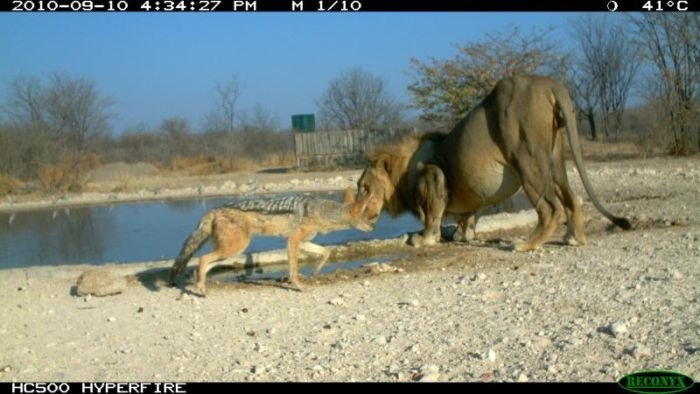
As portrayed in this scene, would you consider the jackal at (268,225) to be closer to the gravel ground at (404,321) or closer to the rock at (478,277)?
the gravel ground at (404,321)

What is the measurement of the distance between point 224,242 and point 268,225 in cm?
65

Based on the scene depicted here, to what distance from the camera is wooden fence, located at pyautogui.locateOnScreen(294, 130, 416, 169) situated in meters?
39.8

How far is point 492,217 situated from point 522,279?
5.01m

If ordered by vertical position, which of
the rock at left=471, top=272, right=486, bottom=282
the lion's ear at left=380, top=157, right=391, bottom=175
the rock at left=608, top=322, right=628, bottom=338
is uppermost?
the lion's ear at left=380, top=157, right=391, bottom=175

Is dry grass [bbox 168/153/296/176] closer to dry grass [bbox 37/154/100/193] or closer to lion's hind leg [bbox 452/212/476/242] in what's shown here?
dry grass [bbox 37/154/100/193]

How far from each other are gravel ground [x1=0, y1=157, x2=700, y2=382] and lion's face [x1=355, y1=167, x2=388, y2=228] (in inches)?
33.5

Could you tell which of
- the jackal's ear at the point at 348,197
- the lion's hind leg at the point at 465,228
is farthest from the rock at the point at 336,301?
the lion's hind leg at the point at 465,228

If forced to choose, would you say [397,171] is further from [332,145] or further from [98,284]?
[332,145]

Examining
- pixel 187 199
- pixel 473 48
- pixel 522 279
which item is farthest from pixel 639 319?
pixel 473 48

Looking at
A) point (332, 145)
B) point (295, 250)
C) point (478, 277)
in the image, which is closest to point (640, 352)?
point (478, 277)

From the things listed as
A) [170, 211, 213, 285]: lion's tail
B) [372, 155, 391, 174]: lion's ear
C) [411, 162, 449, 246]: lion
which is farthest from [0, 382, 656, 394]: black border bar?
[372, 155, 391, 174]: lion's ear

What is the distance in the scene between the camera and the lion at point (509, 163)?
10586 millimetres

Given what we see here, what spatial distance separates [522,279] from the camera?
877 cm

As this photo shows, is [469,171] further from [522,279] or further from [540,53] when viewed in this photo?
[540,53]
